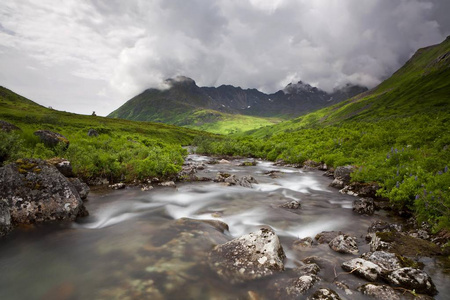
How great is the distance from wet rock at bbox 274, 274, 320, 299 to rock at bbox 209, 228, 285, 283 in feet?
1.75

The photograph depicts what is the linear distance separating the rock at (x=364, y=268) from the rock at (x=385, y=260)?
0.23 metres

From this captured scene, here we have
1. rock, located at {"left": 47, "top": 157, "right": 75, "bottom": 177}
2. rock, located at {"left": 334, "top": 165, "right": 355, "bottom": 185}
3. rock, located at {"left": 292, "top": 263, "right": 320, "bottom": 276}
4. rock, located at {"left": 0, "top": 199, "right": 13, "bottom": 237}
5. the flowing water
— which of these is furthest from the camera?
rock, located at {"left": 334, "top": 165, "right": 355, "bottom": 185}

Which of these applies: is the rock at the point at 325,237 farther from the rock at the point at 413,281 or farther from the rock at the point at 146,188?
the rock at the point at 146,188

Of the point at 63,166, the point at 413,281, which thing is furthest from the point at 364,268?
the point at 63,166

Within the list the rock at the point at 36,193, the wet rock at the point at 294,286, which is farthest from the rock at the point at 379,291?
the rock at the point at 36,193

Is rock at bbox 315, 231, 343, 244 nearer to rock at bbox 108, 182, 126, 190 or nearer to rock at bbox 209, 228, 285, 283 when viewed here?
rock at bbox 209, 228, 285, 283

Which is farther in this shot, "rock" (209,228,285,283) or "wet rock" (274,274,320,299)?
"rock" (209,228,285,283)

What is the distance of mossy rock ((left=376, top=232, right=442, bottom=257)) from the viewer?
796cm

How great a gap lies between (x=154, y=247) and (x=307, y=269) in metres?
5.66

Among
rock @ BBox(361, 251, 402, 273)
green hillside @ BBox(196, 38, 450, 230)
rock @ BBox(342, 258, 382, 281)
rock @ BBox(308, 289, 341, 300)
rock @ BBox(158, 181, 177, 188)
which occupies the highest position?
green hillside @ BBox(196, 38, 450, 230)

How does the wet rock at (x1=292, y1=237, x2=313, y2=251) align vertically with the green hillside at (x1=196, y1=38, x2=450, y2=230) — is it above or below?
below

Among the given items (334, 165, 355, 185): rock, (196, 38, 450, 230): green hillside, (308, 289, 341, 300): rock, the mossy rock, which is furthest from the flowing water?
(334, 165, 355, 185): rock

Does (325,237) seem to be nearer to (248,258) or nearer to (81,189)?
(248,258)

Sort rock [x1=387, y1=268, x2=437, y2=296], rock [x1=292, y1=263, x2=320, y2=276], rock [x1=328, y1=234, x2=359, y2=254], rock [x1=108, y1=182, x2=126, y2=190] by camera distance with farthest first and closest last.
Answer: rock [x1=108, y1=182, x2=126, y2=190], rock [x1=328, y1=234, x2=359, y2=254], rock [x1=292, y1=263, x2=320, y2=276], rock [x1=387, y1=268, x2=437, y2=296]
